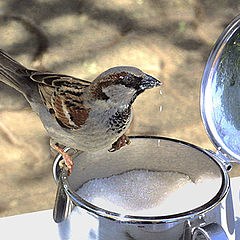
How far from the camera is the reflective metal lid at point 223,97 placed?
1.59 ft

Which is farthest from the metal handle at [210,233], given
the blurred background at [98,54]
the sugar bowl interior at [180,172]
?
the blurred background at [98,54]

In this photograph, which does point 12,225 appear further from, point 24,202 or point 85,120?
point 85,120

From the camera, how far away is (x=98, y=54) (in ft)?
1.57

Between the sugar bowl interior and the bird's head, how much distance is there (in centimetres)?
10

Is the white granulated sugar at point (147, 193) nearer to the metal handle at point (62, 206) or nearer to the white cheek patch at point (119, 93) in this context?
the metal handle at point (62, 206)

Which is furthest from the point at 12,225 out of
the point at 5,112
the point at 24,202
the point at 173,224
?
the point at 173,224

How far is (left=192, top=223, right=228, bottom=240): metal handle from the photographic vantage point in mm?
328

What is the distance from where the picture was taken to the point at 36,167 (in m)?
0.52

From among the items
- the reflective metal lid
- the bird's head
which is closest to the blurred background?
the reflective metal lid

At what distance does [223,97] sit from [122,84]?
24cm

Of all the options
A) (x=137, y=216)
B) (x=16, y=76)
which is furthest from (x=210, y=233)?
(x=16, y=76)

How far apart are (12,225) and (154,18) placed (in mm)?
313

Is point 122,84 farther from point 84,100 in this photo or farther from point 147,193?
point 147,193

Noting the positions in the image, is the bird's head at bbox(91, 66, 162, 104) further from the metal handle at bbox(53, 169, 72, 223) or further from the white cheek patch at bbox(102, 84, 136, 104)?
the metal handle at bbox(53, 169, 72, 223)
